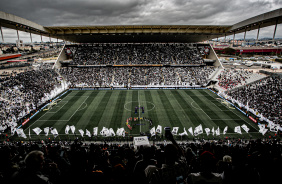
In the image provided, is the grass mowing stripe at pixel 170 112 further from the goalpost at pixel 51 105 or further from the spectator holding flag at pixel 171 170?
the goalpost at pixel 51 105

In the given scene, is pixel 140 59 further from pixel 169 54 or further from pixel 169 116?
pixel 169 116

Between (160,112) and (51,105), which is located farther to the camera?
(51,105)

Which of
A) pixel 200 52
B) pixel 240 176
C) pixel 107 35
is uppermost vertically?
pixel 107 35

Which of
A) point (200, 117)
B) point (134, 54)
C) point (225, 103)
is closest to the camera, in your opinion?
point (200, 117)

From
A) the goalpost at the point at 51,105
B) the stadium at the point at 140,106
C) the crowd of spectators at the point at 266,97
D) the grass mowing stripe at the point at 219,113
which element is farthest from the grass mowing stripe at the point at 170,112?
the goalpost at the point at 51,105

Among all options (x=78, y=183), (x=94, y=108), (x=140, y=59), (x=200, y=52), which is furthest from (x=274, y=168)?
(x=200, y=52)

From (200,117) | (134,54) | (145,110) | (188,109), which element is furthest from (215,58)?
(145,110)

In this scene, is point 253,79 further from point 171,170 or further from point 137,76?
point 171,170

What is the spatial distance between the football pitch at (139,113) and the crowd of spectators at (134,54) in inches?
822

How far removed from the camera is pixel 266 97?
31.2 metres

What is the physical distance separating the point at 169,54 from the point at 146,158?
60161 millimetres

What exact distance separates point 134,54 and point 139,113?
1438 inches

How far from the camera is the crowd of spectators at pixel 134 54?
191 feet

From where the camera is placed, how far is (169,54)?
61344 mm
